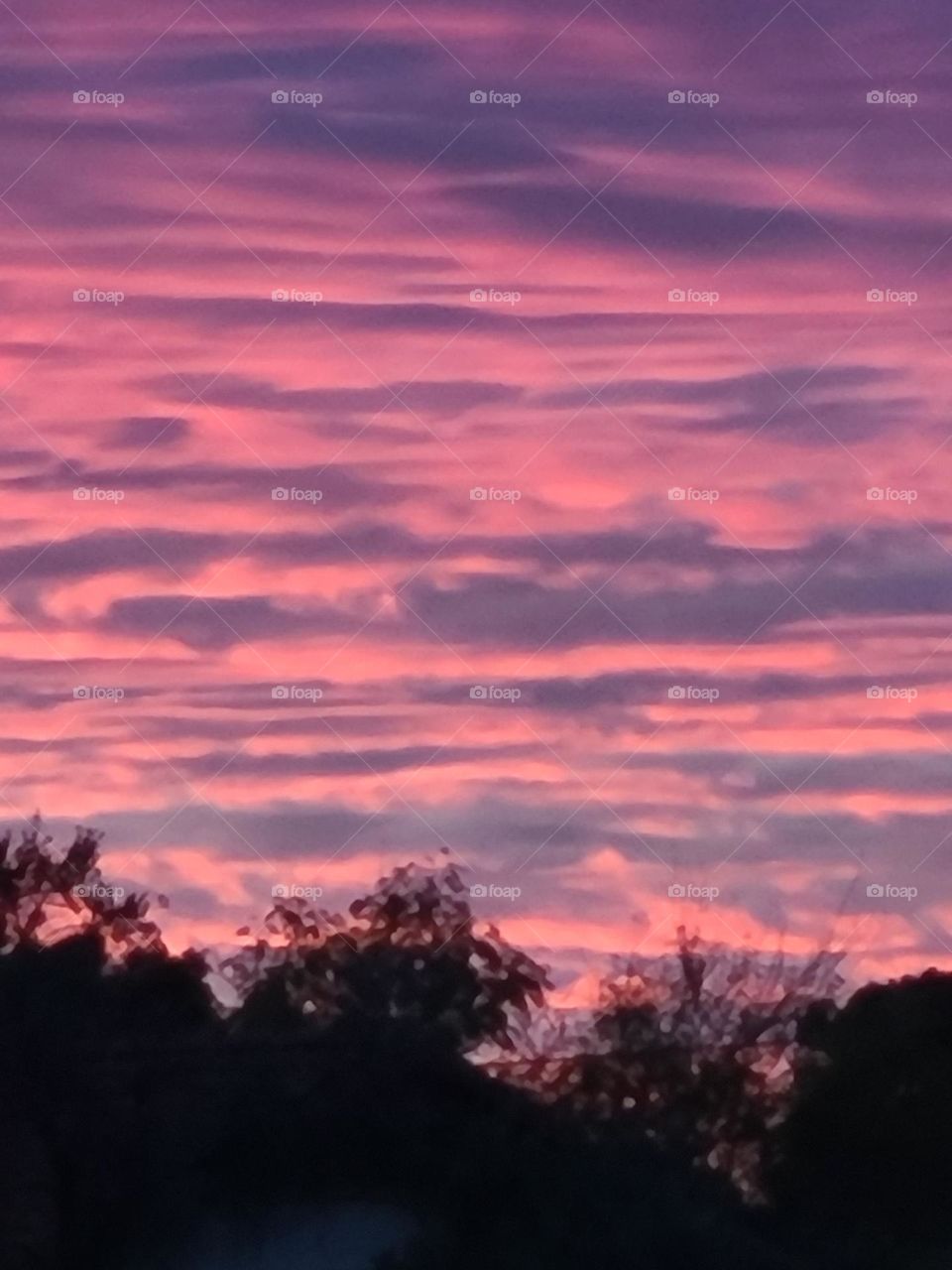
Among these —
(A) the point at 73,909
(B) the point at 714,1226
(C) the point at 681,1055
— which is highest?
(A) the point at 73,909

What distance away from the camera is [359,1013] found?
14453 mm

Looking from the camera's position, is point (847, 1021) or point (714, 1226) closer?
point (714, 1226)

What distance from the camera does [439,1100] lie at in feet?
45.5

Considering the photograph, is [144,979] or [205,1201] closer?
[205,1201]

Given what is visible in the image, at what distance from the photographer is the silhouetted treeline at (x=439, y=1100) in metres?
13.6

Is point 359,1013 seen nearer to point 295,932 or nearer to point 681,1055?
point 295,932

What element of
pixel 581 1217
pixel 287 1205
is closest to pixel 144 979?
pixel 287 1205

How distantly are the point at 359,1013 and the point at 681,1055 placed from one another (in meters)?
1.97

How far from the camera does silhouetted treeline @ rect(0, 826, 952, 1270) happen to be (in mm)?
13586

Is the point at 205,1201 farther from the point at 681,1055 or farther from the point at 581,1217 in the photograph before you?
the point at 681,1055

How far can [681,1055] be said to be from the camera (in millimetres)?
14859

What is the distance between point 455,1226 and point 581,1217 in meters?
0.70

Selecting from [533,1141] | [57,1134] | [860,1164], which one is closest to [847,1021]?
[860,1164]

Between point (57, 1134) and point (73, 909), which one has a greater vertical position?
point (73, 909)
